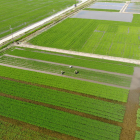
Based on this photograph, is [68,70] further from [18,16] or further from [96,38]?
[18,16]

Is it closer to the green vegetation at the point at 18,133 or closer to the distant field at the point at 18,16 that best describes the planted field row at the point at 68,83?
the green vegetation at the point at 18,133

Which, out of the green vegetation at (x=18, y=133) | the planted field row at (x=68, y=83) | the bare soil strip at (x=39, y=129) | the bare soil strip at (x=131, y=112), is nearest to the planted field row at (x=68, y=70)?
the bare soil strip at (x=131, y=112)

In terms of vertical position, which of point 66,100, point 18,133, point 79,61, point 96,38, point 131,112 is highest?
point 96,38

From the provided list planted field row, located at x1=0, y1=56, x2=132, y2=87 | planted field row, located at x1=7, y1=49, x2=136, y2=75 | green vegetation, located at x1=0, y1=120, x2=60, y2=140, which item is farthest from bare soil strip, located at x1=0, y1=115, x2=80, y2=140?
planted field row, located at x1=7, y1=49, x2=136, y2=75

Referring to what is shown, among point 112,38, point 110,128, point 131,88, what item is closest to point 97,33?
point 112,38

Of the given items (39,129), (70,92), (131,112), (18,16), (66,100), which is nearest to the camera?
(39,129)

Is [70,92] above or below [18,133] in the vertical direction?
above

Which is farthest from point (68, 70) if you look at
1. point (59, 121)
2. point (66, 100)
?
point (59, 121)

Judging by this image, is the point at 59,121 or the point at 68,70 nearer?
the point at 59,121
